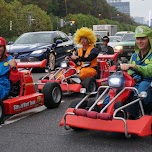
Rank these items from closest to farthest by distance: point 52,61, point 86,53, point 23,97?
1. point 23,97
2. point 86,53
3. point 52,61

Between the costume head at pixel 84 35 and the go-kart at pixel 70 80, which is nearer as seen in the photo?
the go-kart at pixel 70 80

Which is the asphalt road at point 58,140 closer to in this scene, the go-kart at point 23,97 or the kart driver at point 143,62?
the go-kart at point 23,97

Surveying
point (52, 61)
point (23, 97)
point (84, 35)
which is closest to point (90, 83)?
point (84, 35)

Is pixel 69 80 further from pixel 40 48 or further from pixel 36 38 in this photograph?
pixel 36 38

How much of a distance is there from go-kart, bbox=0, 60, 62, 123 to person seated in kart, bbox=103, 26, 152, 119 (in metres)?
1.56

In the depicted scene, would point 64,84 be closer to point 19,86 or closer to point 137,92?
point 19,86

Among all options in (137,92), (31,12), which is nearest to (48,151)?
(137,92)

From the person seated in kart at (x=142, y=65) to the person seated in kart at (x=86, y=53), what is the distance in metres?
3.15

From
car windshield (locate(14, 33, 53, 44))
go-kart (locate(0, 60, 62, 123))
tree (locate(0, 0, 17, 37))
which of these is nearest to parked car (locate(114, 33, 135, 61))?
car windshield (locate(14, 33, 53, 44))

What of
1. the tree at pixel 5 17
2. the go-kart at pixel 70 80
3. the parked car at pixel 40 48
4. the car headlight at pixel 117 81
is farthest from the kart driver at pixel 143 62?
the tree at pixel 5 17

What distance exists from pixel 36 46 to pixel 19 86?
7.86 meters

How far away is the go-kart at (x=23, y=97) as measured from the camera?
20.3ft

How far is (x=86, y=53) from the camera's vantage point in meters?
9.21

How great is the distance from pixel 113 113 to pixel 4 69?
2188 millimetres
